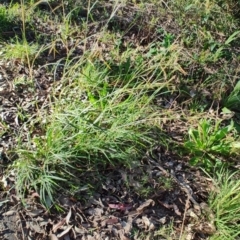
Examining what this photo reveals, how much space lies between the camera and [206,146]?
9.27 ft

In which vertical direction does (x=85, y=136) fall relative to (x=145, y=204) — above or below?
above

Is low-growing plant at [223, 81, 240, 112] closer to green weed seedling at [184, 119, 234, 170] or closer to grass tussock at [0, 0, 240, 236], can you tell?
grass tussock at [0, 0, 240, 236]

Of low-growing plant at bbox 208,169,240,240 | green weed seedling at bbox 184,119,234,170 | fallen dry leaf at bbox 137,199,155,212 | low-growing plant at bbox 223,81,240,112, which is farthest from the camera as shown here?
low-growing plant at bbox 223,81,240,112

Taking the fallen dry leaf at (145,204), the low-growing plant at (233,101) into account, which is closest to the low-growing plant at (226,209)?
the fallen dry leaf at (145,204)

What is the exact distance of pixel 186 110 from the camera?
318 cm

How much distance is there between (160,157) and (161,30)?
1.46m

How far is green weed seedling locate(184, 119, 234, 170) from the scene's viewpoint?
2807 mm

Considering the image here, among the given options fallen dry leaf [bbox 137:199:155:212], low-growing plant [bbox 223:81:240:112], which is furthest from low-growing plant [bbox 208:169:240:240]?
low-growing plant [bbox 223:81:240:112]

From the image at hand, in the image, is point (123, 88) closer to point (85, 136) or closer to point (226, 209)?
point (85, 136)

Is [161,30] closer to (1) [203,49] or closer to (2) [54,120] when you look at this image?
(1) [203,49]

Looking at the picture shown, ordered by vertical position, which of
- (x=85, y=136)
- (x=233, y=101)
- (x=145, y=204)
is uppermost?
(x=233, y=101)

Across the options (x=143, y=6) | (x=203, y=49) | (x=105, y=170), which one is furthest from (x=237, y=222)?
(x=143, y=6)

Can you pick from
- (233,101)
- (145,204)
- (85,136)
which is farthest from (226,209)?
(233,101)

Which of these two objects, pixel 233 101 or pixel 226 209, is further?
pixel 233 101
